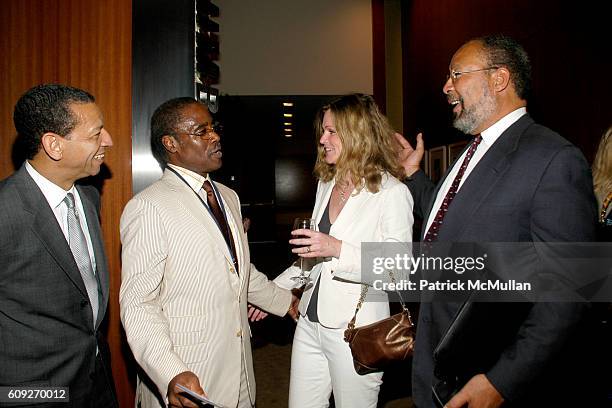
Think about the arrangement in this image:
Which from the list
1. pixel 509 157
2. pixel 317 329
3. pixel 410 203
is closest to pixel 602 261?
pixel 509 157

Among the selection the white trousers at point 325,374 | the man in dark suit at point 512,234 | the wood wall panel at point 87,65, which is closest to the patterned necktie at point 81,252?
the wood wall panel at point 87,65

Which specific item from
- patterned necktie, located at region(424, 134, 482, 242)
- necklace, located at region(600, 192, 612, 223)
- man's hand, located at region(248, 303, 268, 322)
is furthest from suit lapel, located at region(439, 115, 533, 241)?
necklace, located at region(600, 192, 612, 223)

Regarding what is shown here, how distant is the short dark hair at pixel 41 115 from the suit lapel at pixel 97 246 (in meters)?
0.35

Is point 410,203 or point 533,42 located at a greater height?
point 533,42

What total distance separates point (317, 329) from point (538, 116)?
3147 millimetres

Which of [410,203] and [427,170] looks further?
[427,170]

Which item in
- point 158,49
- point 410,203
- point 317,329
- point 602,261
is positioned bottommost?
point 317,329

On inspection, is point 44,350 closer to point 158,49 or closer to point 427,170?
point 158,49

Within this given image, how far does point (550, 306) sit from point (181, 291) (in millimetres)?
1378

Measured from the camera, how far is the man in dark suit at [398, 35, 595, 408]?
1390 millimetres

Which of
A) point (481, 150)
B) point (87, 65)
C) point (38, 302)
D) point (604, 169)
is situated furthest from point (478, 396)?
point (87, 65)

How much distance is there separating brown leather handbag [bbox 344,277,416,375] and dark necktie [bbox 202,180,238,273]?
0.67 m

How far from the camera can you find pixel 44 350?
160 cm

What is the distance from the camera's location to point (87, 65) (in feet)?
7.96
